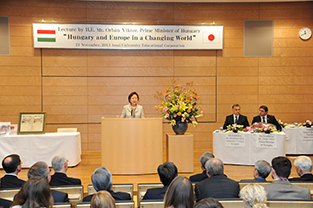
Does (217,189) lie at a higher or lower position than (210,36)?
lower

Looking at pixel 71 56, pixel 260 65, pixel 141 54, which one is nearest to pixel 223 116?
pixel 260 65

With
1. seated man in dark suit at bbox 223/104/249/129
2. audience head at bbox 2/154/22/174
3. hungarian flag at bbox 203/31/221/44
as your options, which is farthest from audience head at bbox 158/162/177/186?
hungarian flag at bbox 203/31/221/44

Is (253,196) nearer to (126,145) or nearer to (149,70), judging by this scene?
(126,145)

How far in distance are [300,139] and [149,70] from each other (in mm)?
4395

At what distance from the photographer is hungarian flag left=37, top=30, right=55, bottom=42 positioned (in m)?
8.09

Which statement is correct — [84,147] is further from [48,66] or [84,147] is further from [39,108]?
[48,66]

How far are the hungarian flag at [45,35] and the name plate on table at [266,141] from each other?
230 inches

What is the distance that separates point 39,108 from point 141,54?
3216 mm

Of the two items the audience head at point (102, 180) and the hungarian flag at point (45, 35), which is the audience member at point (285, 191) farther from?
the hungarian flag at point (45, 35)

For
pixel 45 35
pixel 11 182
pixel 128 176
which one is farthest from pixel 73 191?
pixel 45 35

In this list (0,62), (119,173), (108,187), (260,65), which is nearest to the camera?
(108,187)

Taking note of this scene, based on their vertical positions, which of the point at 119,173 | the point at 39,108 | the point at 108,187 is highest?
the point at 39,108

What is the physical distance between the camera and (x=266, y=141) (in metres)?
6.36

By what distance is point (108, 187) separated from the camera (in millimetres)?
2768
